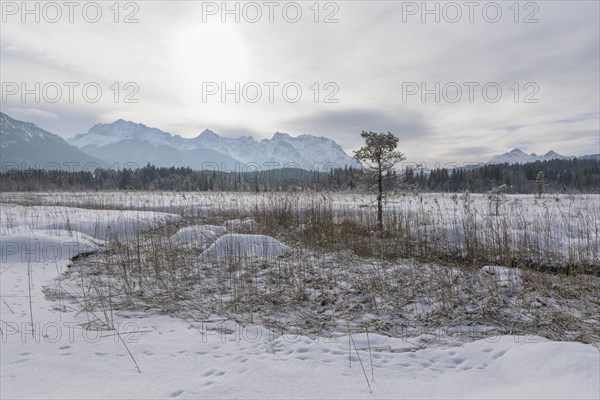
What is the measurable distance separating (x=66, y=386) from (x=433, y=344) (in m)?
3.29

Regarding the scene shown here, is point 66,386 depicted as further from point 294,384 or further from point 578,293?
point 578,293

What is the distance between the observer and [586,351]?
270 centimetres

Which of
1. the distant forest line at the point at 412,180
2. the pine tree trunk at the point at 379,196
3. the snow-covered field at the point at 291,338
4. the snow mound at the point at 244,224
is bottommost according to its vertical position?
the snow-covered field at the point at 291,338

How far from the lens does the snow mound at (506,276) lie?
4.75m

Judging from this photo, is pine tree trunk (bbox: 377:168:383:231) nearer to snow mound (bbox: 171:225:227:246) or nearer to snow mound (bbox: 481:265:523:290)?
snow mound (bbox: 481:265:523:290)

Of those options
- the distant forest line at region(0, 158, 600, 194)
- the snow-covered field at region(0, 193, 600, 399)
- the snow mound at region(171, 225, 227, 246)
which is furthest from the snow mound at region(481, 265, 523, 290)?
the distant forest line at region(0, 158, 600, 194)

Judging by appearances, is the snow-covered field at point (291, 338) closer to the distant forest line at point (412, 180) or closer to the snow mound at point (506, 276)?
the snow mound at point (506, 276)

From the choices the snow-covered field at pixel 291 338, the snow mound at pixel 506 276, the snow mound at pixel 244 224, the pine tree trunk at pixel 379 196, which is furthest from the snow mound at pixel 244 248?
the pine tree trunk at pixel 379 196

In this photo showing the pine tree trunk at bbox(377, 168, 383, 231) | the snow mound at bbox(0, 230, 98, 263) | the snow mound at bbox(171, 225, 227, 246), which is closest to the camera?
the snow mound at bbox(0, 230, 98, 263)

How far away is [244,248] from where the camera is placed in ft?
22.5

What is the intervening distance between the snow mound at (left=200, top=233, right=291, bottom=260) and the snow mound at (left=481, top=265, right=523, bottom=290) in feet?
12.8

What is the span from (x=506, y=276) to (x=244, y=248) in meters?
4.94

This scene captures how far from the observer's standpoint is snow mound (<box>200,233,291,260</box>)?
672 cm

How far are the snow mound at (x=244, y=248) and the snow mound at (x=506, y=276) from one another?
3888 mm
